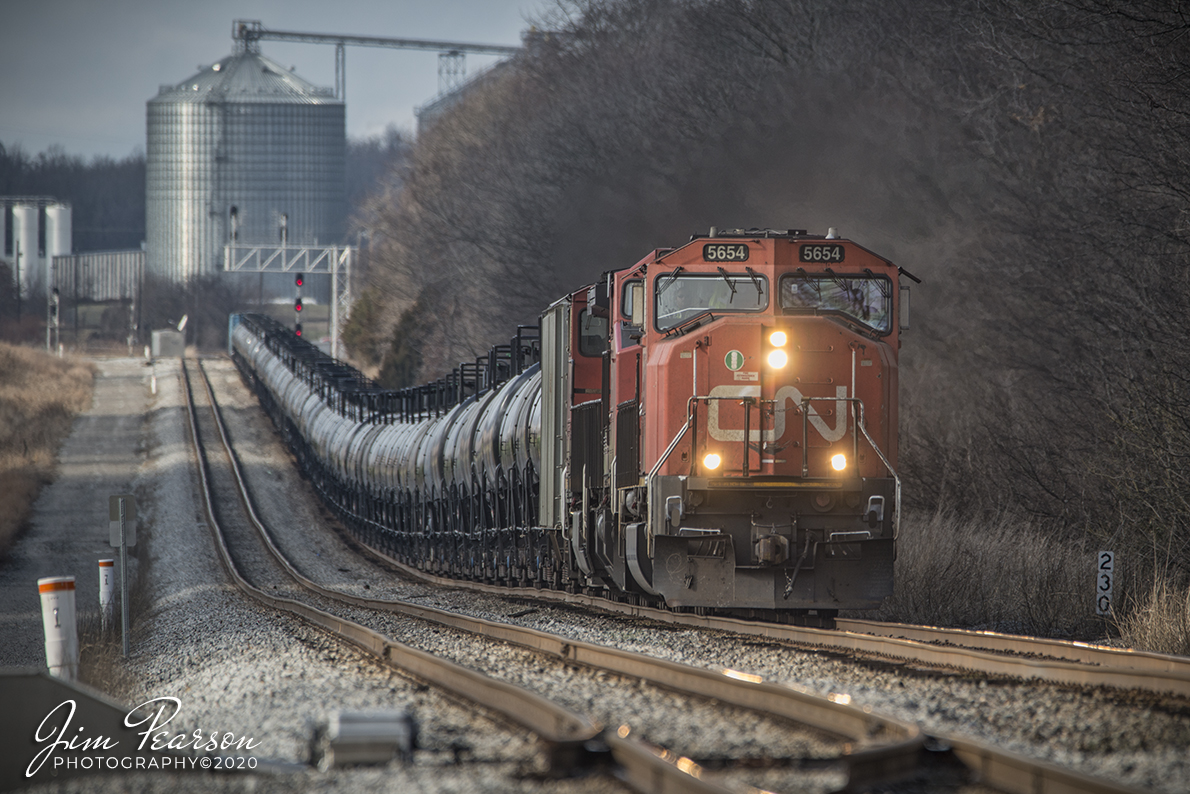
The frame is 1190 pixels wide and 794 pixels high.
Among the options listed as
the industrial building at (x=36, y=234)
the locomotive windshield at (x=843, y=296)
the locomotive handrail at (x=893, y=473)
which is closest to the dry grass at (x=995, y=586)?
the locomotive handrail at (x=893, y=473)

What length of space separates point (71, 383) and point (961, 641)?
58751 millimetres

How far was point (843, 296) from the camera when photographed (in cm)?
1173

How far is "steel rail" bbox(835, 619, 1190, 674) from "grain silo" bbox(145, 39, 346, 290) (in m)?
114

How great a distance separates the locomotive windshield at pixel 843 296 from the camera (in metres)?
11.6

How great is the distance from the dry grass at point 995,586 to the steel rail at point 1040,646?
211 centimetres

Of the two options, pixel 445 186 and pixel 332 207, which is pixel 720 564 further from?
pixel 332 207

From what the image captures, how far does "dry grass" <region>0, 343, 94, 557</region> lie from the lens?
35531 millimetres

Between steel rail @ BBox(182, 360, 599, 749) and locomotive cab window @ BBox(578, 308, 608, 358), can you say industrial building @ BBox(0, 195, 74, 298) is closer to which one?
locomotive cab window @ BBox(578, 308, 608, 358)

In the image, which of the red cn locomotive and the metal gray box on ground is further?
the metal gray box on ground

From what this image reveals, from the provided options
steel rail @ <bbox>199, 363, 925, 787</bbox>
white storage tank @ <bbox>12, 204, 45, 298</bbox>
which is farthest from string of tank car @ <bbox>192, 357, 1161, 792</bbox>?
white storage tank @ <bbox>12, 204, 45, 298</bbox>

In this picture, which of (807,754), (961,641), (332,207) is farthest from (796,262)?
(332,207)

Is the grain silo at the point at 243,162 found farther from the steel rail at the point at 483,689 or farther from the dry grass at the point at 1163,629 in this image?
the dry grass at the point at 1163,629

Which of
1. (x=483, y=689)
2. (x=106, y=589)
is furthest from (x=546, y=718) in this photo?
(x=106, y=589)

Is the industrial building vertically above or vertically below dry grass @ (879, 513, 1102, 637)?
above
